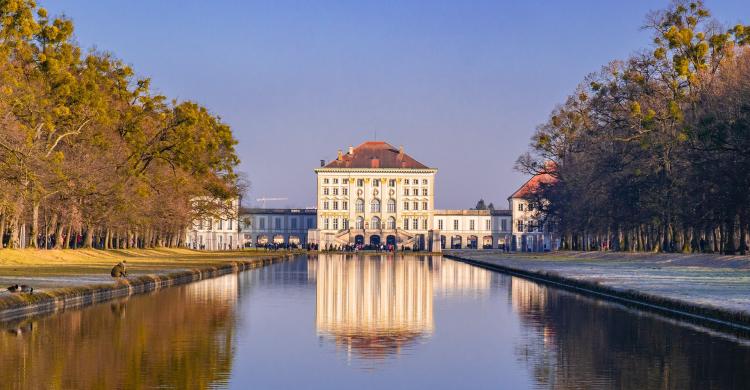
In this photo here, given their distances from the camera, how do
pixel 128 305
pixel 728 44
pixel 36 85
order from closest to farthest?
pixel 128 305 → pixel 36 85 → pixel 728 44

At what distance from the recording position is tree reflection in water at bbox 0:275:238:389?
44.9ft

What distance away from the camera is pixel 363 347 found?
17.8 meters

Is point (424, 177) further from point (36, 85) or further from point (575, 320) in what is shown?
point (575, 320)

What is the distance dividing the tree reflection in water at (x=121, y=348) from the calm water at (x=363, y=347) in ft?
0.08

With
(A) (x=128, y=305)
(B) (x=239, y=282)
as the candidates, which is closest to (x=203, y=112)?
(B) (x=239, y=282)

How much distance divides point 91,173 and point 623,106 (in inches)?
1286

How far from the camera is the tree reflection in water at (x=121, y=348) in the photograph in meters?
13.7

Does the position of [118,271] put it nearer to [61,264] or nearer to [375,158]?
[61,264]

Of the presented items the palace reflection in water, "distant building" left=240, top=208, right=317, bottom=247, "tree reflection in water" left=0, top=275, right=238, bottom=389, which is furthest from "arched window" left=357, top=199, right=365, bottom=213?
"tree reflection in water" left=0, top=275, right=238, bottom=389

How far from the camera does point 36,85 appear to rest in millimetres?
49719

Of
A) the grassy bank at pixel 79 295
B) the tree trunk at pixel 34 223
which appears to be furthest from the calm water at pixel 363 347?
the tree trunk at pixel 34 223

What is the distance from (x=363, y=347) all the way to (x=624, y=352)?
169 inches

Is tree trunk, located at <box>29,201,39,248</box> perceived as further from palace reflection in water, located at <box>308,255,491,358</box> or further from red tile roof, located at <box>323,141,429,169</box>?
red tile roof, located at <box>323,141,429,169</box>

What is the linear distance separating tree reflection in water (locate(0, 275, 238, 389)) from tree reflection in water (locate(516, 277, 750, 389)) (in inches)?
194
